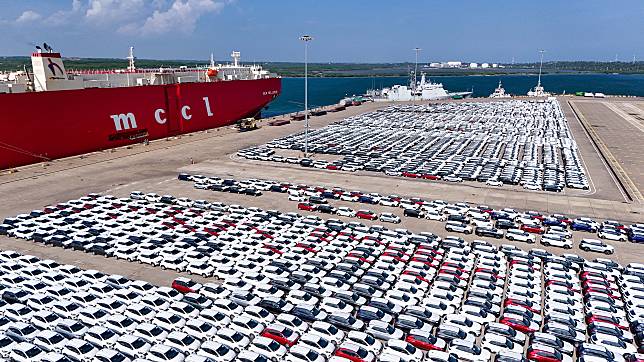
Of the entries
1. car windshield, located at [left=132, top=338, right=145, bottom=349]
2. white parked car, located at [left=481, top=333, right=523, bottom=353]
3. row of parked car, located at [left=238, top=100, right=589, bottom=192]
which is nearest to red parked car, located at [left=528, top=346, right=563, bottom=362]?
white parked car, located at [left=481, top=333, right=523, bottom=353]

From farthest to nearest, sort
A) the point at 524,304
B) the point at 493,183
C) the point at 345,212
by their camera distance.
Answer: the point at 493,183
the point at 345,212
the point at 524,304

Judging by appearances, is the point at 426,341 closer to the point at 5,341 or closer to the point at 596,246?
the point at 5,341

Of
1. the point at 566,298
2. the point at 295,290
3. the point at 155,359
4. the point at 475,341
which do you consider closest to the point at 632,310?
the point at 566,298

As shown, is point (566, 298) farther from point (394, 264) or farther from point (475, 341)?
point (394, 264)

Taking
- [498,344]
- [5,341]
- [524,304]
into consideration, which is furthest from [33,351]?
[524,304]

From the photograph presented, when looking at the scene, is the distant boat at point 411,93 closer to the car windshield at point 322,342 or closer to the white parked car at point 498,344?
the white parked car at point 498,344

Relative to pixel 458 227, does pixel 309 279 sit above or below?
below
